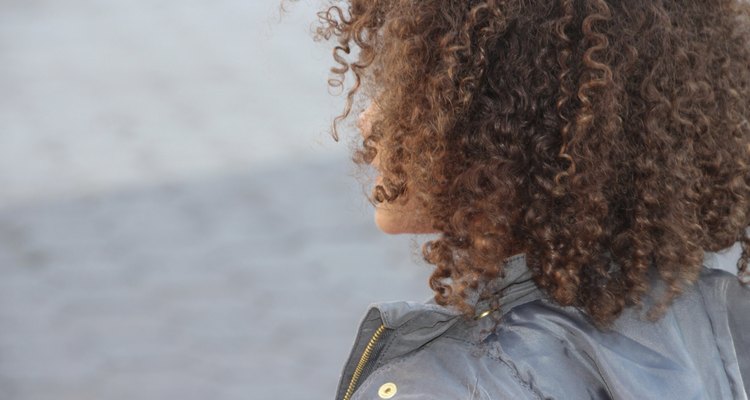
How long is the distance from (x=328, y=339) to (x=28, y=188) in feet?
6.37

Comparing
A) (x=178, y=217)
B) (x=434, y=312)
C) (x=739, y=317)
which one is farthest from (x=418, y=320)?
(x=178, y=217)

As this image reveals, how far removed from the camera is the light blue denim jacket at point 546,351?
1384 millimetres

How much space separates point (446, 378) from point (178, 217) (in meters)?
3.48

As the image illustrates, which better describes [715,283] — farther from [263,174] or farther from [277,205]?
[263,174]

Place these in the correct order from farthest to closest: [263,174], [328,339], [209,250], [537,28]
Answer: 1. [263,174]
2. [209,250]
3. [328,339]
4. [537,28]

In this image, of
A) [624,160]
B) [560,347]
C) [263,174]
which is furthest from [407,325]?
[263,174]

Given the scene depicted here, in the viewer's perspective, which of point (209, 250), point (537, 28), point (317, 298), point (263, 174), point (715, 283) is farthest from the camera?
point (263, 174)

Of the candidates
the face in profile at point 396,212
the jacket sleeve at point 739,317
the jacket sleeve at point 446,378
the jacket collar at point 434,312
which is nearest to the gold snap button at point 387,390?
the jacket sleeve at point 446,378

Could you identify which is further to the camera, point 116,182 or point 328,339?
point 116,182

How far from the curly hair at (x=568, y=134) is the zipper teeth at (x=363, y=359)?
104 mm

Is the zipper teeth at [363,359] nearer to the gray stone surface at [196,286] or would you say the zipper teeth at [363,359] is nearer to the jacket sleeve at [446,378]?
the jacket sleeve at [446,378]

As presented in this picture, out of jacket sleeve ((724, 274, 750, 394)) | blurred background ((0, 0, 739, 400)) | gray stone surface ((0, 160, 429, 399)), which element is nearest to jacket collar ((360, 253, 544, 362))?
jacket sleeve ((724, 274, 750, 394))

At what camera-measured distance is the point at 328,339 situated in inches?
153

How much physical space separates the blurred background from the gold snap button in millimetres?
1580
